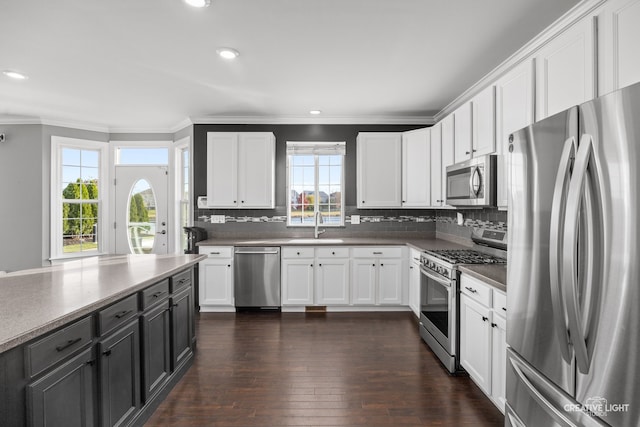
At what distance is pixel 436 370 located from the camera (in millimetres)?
2750

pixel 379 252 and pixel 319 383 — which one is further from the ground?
pixel 379 252

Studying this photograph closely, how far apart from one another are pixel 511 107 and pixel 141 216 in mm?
5297

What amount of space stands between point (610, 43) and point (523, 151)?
0.77 metres

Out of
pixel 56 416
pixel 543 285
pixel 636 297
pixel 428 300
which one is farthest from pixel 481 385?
pixel 56 416

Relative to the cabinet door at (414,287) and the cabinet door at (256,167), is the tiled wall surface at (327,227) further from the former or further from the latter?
the cabinet door at (414,287)

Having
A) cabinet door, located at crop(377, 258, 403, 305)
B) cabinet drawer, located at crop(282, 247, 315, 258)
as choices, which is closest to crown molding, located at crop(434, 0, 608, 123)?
cabinet door, located at crop(377, 258, 403, 305)

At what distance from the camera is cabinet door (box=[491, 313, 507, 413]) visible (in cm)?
202

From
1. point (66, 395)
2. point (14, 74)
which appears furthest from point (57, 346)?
point (14, 74)

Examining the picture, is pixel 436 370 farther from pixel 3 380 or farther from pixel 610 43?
pixel 3 380

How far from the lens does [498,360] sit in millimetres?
2082

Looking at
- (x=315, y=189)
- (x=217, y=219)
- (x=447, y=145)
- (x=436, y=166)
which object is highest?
(x=447, y=145)

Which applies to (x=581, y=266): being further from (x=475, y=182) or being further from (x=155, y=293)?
(x=155, y=293)

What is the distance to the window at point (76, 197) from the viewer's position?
492 centimetres

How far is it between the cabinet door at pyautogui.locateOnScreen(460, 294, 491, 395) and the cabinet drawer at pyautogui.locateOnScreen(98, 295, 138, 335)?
2278 millimetres
